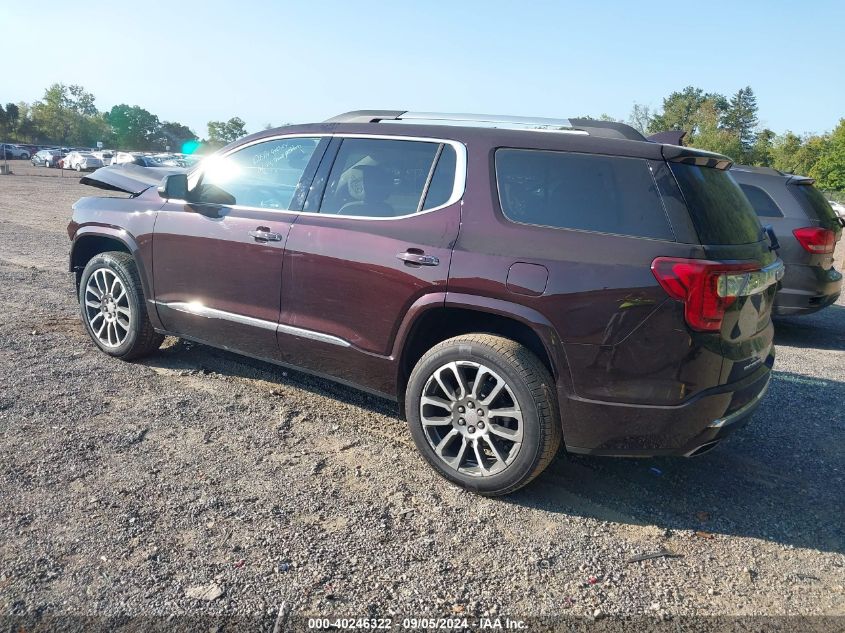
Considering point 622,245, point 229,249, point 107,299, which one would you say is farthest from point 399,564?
point 107,299

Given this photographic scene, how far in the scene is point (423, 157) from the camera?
3744 millimetres

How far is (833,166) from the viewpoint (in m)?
72.1

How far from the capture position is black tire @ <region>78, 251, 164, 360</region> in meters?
4.90

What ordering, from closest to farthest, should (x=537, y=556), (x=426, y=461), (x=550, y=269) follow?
(x=537, y=556) < (x=550, y=269) < (x=426, y=461)

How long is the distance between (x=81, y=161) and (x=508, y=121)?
5167 centimetres

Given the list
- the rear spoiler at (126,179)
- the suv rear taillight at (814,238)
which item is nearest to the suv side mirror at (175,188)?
the rear spoiler at (126,179)

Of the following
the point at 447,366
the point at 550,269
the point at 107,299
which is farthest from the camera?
the point at 107,299

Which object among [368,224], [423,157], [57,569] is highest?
[423,157]

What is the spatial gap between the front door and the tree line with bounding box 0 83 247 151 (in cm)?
9408

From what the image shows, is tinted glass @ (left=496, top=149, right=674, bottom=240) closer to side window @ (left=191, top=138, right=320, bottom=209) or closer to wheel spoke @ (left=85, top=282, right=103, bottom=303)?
side window @ (left=191, top=138, right=320, bottom=209)

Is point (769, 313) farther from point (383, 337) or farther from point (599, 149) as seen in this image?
point (383, 337)

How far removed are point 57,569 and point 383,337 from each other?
1.83 meters

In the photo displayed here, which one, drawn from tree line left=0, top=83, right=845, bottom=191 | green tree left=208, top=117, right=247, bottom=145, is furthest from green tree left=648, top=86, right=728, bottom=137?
green tree left=208, top=117, right=247, bottom=145

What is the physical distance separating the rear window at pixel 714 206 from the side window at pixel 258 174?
2231 mm
